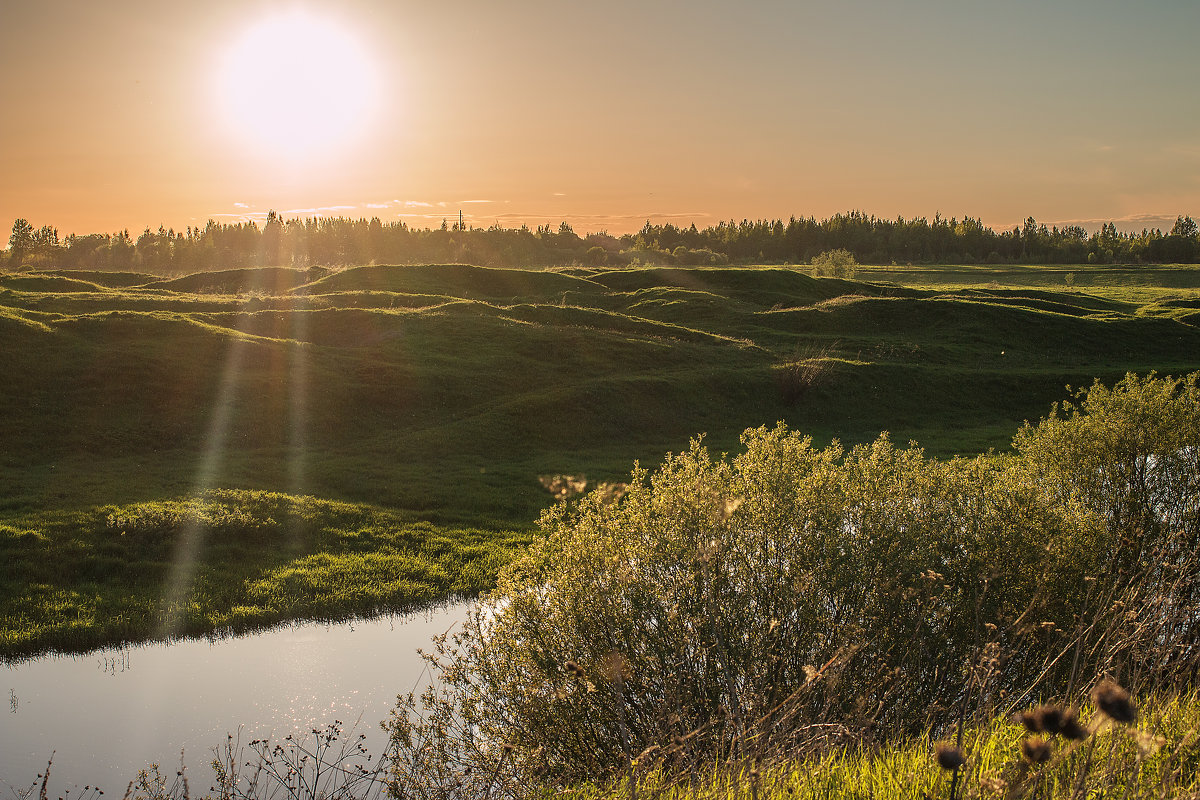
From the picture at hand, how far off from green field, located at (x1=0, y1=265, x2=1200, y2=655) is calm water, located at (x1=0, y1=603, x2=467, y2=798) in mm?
1112

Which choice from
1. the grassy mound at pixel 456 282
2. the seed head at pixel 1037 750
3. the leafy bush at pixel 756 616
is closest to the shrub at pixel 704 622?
the leafy bush at pixel 756 616

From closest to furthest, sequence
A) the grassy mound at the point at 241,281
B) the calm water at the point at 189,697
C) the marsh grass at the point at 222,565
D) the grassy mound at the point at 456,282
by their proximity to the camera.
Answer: the calm water at the point at 189,697
the marsh grass at the point at 222,565
the grassy mound at the point at 456,282
the grassy mound at the point at 241,281

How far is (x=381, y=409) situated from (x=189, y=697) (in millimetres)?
23306

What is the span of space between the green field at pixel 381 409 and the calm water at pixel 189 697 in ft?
3.65

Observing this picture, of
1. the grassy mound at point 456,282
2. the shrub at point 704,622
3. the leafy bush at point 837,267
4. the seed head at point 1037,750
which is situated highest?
the leafy bush at point 837,267

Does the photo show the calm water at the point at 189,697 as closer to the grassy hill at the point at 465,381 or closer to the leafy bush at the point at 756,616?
the leafy bush at the point at 756,616

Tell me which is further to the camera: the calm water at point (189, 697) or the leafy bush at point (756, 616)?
the calm water at point (189, 697)

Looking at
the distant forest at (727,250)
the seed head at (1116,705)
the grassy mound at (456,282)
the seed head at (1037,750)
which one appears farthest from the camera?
the distant forest at (727,250)

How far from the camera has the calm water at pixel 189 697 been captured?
37.7ft

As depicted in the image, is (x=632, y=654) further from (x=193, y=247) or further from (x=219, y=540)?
(x=193, y=247)

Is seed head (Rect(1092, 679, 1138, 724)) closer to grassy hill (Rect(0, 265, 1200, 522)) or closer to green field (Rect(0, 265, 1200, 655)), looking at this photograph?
green field (Rect(0, 265, 1200, 655))

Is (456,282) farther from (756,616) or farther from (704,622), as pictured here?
(704,622)

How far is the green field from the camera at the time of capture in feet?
63.6

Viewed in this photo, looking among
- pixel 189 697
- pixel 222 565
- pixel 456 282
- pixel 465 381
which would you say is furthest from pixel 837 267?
pixel 189 697
